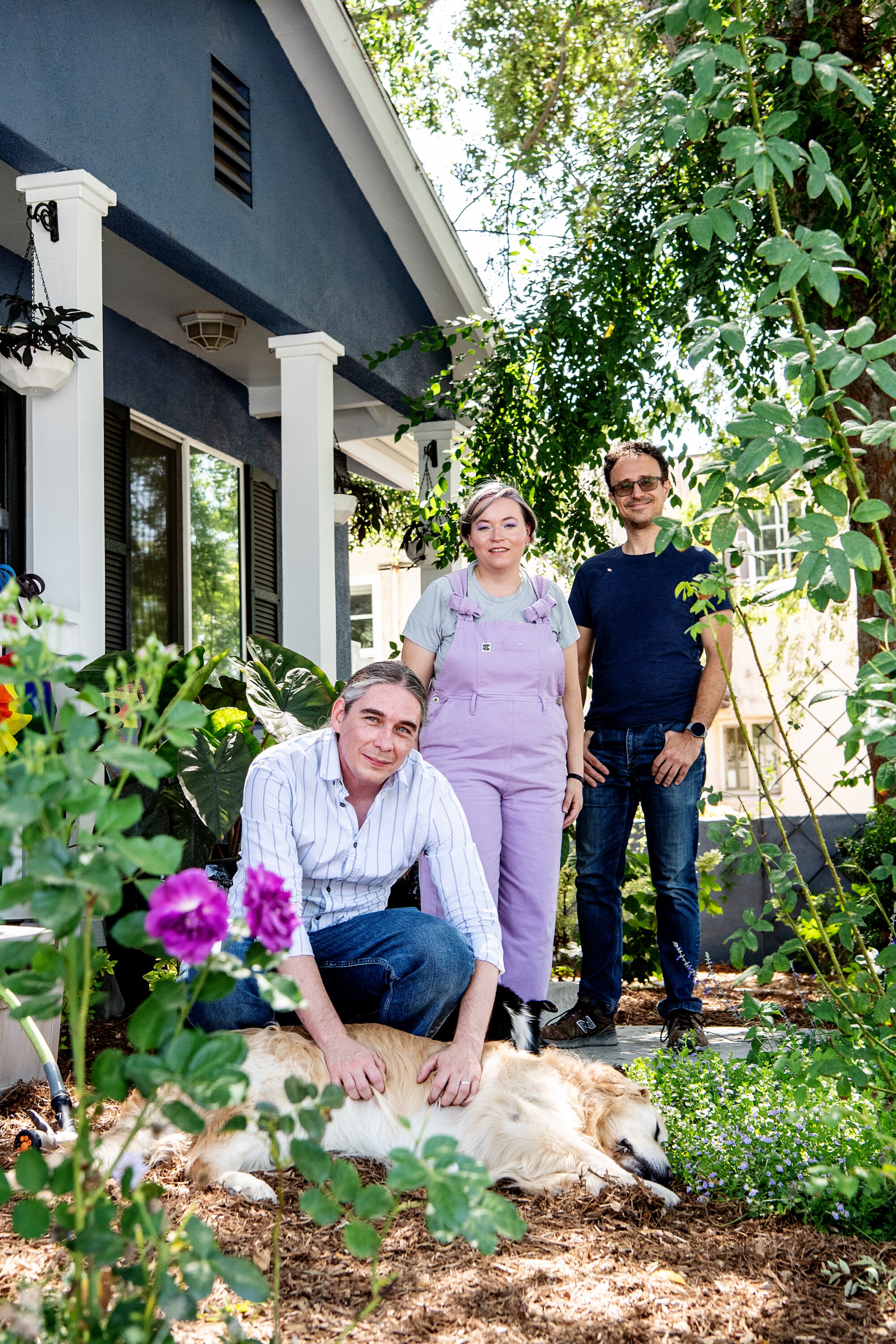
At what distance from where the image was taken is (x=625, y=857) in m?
4.44

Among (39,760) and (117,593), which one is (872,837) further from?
(39,760)

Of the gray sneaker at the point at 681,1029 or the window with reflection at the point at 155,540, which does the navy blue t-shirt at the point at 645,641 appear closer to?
the gray sneaker at the point at 681,1029

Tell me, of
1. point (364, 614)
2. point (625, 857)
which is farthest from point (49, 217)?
point (364, 614)

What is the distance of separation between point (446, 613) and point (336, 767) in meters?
1.01

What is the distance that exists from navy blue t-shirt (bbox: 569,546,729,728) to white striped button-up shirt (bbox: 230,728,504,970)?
1.32 metres

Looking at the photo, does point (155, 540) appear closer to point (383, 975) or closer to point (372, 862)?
point (372, 862)

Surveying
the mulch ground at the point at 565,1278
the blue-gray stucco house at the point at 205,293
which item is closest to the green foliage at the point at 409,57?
the blue-gray stucco house at the point at 205,293

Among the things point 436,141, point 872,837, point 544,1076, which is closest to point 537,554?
point 872,837

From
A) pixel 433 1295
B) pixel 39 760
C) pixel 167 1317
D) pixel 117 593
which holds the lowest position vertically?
pixel 433 1295

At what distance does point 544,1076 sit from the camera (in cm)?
274

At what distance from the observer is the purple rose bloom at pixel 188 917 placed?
4.01 feet

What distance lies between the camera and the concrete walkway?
162 inches

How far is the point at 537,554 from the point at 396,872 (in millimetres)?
3093

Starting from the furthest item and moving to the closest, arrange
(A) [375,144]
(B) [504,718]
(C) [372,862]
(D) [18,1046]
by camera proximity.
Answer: (A) [375,144], (B) [504,718], (D) [18,1046], (C) [372,862]
